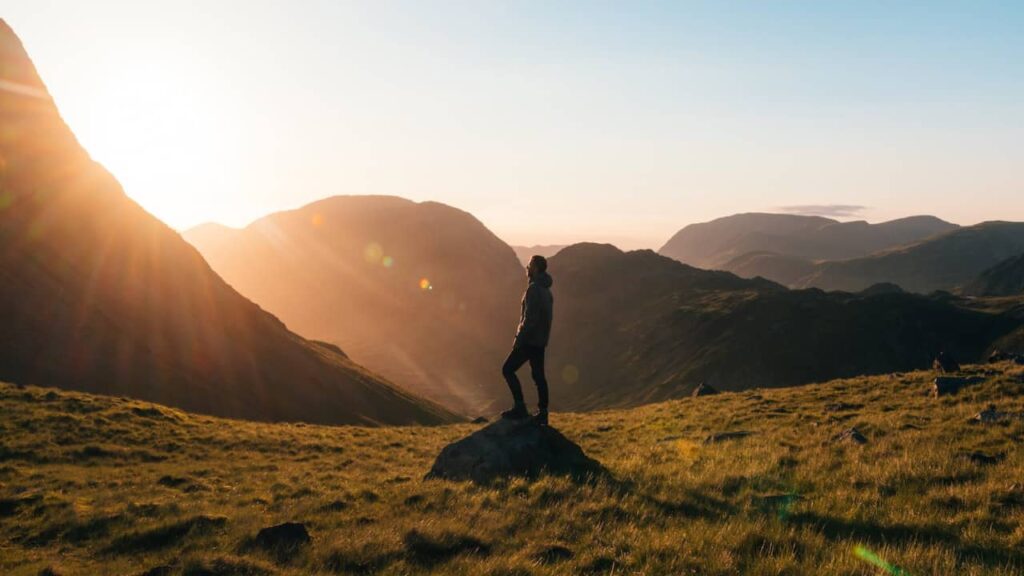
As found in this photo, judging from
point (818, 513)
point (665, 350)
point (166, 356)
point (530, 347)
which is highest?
point (530, 347)

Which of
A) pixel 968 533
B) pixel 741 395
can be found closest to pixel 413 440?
pixel 741 395

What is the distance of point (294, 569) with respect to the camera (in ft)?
Result: 24.9

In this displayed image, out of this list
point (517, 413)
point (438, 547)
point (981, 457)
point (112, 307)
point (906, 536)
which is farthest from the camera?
point (112, 307)

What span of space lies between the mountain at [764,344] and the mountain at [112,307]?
80.0 m

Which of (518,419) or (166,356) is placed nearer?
(518,419)

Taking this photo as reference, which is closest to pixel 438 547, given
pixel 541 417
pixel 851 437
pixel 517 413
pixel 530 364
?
pixel 530 364

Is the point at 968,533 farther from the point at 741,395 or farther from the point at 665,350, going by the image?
the point at 665,350

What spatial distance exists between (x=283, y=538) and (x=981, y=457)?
13171 mm

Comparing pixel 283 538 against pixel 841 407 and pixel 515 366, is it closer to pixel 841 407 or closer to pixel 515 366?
pixel 515 366

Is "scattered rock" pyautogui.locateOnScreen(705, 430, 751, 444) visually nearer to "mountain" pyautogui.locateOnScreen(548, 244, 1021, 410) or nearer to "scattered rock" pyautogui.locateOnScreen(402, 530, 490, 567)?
"scattered rock" pyautogui.locateOnScreen(402, 530, 490, 567)

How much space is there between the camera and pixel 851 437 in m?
Result: 14.7

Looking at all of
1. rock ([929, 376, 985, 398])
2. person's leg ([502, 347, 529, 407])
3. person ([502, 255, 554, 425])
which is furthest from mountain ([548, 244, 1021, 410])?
person ([502, 255, 554, 425])

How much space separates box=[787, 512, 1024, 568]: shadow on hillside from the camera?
6682 millimetres

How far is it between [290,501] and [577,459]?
6.91m
